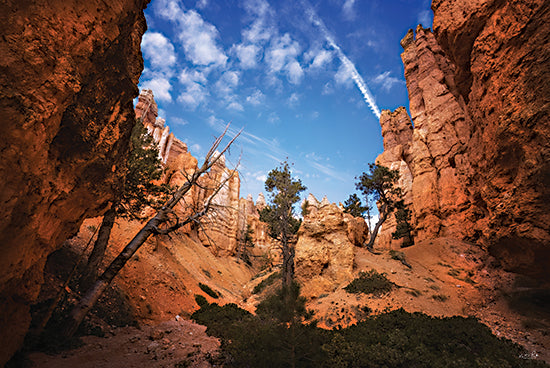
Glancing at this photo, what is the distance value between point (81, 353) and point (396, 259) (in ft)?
65.8

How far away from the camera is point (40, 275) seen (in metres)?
3.91

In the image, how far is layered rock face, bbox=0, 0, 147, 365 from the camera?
2793mm

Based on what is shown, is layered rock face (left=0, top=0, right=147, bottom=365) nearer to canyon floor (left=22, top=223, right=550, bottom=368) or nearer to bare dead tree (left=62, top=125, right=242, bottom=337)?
bare dead tree (left=62, top=125, right=242, bottom=337)

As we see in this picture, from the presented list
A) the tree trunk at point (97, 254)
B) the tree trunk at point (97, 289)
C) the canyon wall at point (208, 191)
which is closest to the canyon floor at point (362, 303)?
the tree trunk at point (97, 289)

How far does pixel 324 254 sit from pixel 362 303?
475cm

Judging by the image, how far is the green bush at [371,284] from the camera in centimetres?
1446

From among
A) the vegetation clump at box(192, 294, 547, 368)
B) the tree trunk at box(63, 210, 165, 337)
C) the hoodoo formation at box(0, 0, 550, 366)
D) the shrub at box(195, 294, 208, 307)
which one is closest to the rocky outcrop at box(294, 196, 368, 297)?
the hoodoo formation at box(0, 0, 550, 366)

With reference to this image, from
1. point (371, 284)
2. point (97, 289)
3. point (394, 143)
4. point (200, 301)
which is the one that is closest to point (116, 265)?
point (97, 289)

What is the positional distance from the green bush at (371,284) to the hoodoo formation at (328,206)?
56cm

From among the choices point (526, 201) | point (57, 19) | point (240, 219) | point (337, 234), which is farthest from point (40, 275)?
point (240, 219)

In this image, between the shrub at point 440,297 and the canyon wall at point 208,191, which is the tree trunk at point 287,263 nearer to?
the shrub at point 440,297

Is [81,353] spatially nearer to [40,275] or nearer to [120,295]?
[40,275]

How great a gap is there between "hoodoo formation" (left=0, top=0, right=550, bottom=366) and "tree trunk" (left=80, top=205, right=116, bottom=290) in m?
0.82

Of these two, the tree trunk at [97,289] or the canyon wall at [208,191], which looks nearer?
the tree trunk at [97,289]
